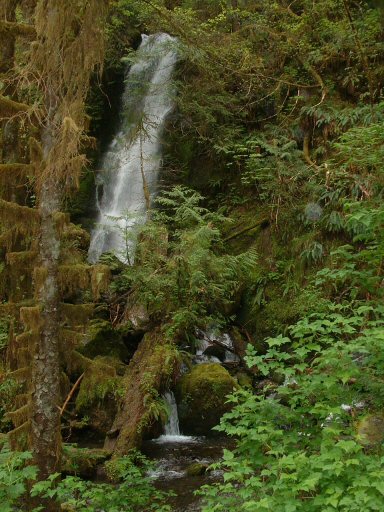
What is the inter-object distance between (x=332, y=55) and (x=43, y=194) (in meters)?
10.3

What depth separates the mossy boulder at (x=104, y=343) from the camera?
10.6 metres

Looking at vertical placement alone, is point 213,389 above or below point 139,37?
below

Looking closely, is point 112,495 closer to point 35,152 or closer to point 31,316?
point 31,316

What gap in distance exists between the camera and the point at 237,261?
→ 10.9 m

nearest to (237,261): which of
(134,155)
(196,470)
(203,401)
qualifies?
(203,401)

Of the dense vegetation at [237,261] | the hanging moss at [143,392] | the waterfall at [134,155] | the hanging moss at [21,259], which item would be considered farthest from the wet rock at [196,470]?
the waterfall at [134,155]

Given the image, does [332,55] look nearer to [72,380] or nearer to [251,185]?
[251,185]

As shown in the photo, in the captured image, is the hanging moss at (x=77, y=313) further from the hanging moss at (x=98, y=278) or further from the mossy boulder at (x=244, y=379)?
the mossy boulder at (x=244, y=379)

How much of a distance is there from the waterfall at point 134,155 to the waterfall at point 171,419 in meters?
6.15

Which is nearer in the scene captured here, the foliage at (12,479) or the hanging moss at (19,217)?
the foliage at (12,479)

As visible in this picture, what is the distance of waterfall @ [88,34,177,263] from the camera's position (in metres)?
15.1

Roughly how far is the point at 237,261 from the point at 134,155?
694 centimetres

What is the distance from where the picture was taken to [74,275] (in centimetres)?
568

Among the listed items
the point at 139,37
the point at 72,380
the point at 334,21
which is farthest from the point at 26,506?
the point at 139,37
